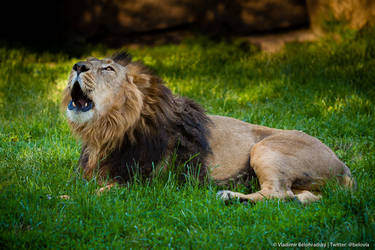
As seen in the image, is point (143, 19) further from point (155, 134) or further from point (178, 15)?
point (155, 134)

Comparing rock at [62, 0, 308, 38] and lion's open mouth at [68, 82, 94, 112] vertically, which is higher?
rock at [62, 0, 308, 38]

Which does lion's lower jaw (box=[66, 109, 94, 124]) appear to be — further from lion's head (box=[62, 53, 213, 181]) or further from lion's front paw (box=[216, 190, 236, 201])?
lion's front paw (box=[216, 190, 236, 201])

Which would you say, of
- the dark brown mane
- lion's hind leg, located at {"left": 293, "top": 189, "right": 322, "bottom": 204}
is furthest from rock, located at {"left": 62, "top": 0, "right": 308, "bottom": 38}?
lion's hind leg, located at {"left": 293, "top": 189, "right": 322, "bottom": 204}

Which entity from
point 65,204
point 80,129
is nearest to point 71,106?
point 80,129

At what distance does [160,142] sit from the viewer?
3.80 meters

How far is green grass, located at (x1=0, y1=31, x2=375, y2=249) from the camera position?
113 inches

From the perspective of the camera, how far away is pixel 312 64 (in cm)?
750

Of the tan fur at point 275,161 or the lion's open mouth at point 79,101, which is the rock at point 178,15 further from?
the lion's open mouth at point 79,101

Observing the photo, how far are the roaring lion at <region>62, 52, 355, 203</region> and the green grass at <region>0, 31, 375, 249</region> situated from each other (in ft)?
0.64

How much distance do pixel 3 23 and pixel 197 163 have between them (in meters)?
7.36

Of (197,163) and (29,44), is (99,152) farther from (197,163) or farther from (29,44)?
(29,44)

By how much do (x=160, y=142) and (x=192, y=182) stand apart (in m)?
0.45

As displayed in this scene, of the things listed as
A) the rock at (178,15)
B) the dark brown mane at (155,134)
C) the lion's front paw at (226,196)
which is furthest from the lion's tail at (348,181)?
the rock at (178,15)

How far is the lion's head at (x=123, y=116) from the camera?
373cm
